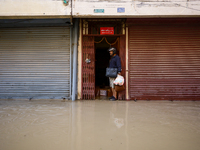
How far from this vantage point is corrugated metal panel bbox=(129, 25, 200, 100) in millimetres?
5594

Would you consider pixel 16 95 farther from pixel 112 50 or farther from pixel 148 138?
pixel 148 138

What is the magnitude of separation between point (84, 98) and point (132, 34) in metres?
3.36

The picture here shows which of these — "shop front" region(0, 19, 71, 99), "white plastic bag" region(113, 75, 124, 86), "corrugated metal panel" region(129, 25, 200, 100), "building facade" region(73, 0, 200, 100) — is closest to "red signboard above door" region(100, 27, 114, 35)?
"building facade" region(73, 0, 200, 100)

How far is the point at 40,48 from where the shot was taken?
5.76 m

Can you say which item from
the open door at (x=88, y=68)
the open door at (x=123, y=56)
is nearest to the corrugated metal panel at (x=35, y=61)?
the open door at (x=88, y=68)

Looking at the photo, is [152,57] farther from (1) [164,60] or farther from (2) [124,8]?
(2) [124,8]

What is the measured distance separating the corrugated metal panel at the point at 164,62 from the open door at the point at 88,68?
160 centimetres

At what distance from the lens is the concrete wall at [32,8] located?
4.93 metres

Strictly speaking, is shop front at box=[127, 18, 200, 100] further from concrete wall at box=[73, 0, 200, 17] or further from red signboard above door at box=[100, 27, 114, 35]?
red signboard above door at box=[100, 27, 114, 35]

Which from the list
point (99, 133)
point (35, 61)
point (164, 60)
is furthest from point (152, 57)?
point (35, 61)

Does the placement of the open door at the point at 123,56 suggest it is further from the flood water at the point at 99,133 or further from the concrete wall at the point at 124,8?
the flood water at the point at 99,133

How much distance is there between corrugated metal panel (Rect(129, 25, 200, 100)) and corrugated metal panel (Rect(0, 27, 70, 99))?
288 centimetres

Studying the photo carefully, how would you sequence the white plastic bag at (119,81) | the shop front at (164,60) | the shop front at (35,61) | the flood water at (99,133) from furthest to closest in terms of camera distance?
the shop front at (35,61) → the shop front at (164,60) → the white plastic bag at (119,81) → the flood water at (99,133)

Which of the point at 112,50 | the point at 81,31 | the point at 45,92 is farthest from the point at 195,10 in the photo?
the point at 45,92
